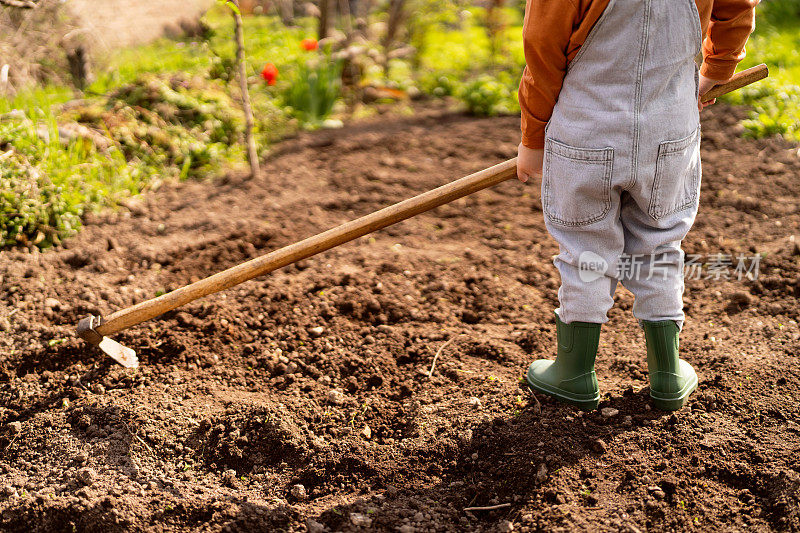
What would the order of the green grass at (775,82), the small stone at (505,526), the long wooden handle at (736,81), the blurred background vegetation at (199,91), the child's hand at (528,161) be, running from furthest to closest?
A: the green grass at (775,82), the blurred background vegetation at (199,91), the long wooden handle at (736,81), the child's hand at (528,161), the small stone at (505,526)

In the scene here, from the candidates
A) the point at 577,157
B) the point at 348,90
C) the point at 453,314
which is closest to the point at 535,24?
the point at 577,157

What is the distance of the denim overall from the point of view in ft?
5.90

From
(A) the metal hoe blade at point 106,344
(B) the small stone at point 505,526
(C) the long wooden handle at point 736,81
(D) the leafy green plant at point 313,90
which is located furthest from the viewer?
(D) the leafy green plant at point 313,90

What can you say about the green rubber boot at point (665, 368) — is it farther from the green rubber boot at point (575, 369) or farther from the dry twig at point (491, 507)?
the dry twig at point (491, 507)

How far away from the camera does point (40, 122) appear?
396 centimetres

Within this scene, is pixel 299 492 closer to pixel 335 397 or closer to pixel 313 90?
pixel 335 397

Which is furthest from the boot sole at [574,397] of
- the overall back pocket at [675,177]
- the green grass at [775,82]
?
the green grass at [775,82]

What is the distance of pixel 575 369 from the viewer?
7.45 feet

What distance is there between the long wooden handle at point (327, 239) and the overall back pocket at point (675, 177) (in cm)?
49

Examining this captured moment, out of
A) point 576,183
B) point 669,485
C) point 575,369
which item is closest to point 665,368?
point 575,369

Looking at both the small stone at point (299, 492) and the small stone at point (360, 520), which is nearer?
the small stone at point (360, 520)

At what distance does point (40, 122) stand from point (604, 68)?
11.4ft

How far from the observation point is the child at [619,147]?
5.91ft

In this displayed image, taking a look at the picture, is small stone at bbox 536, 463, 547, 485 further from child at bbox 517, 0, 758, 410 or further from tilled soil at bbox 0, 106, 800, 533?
child at bbox 517, 0, 758, 410
